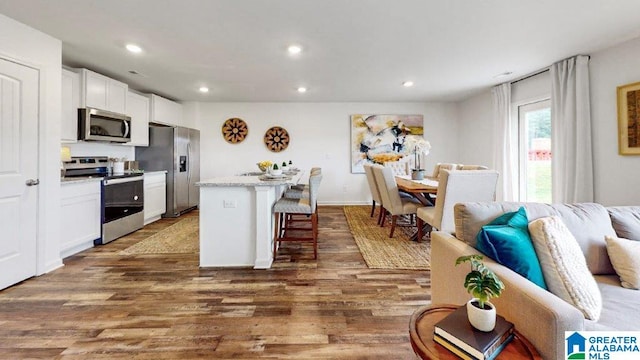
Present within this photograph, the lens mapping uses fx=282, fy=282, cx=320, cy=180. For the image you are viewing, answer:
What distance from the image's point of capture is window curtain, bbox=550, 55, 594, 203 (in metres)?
3.29

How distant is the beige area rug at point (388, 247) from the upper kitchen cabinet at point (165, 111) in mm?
3773

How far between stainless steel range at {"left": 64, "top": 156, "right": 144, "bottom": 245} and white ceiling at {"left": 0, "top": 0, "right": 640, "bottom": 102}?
131 cm

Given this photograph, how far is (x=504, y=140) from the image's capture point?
468 centimetres

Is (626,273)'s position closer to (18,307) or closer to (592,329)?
(592,329)

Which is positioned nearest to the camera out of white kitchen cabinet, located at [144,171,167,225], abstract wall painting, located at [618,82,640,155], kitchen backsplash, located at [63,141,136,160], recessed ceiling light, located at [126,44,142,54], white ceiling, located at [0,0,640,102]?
white ceiling, located at [0,0,640,102]

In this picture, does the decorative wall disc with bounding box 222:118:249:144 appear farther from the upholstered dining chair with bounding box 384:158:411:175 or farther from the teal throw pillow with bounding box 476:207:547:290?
the teal throw pillow with bounding box 476:207:547:290

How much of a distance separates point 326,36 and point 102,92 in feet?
10.2

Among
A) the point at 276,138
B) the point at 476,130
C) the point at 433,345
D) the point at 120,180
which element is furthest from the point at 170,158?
the point at 476,130

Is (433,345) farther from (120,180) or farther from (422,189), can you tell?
(120,180)

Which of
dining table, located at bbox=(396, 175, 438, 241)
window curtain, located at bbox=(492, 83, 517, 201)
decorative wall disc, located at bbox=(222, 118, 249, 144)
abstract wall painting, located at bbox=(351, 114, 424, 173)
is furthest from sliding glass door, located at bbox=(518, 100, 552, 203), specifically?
decorative wall disc, located at bbox=(222, 118, 249, 144)

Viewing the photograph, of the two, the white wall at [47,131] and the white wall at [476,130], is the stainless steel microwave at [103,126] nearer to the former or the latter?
the white wall at [47,131]

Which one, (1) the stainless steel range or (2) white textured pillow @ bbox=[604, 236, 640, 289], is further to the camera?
(1) the stainless steel range

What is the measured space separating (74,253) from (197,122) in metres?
3.48

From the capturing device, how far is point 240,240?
279cm
